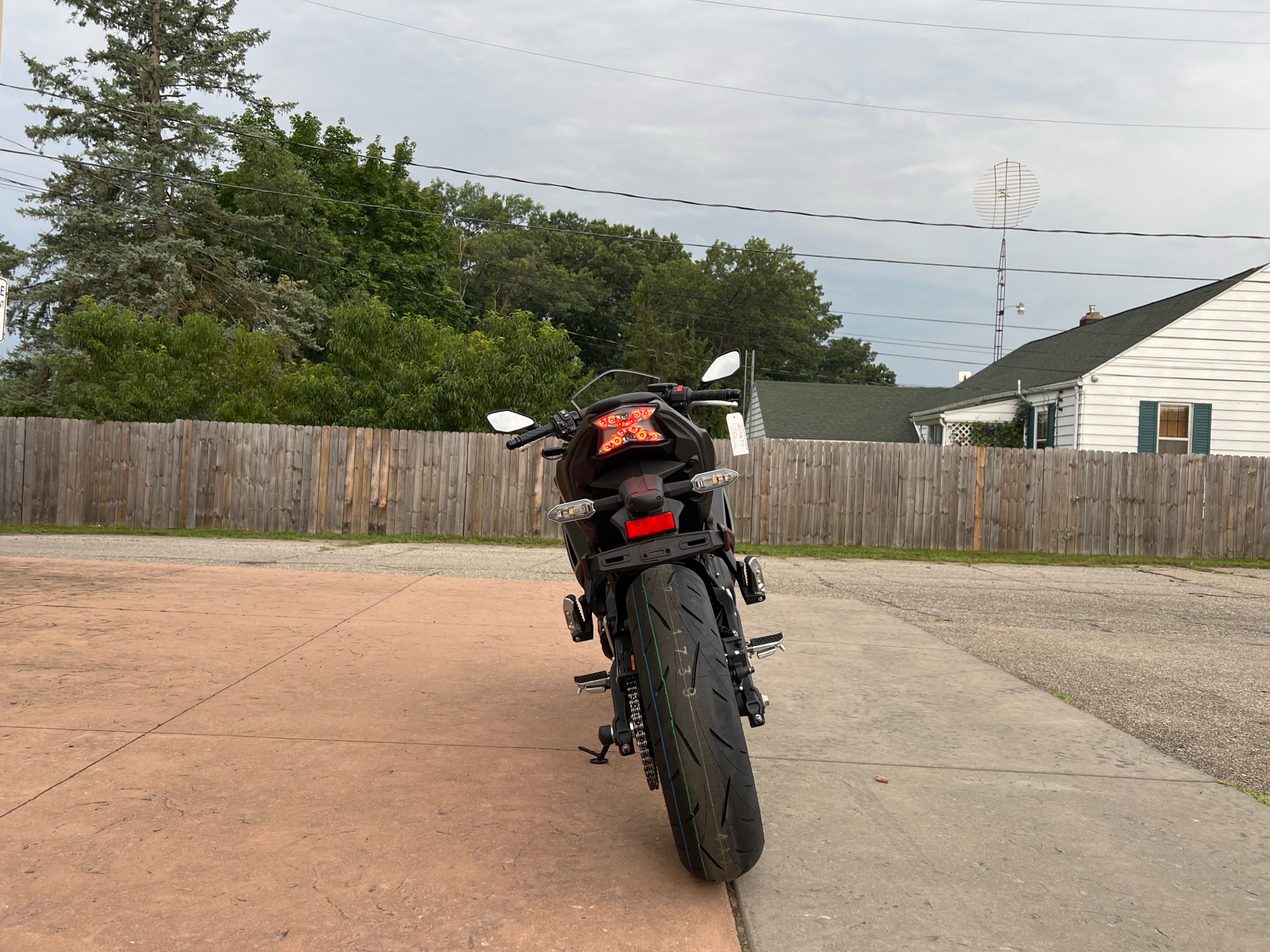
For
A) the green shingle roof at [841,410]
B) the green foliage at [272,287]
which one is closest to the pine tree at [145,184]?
the green foliage at [272,287]

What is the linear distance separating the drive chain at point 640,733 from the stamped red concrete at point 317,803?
9.5 inches

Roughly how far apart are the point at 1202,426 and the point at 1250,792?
1804cm

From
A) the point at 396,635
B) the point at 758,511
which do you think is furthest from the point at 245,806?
the point at 758,511

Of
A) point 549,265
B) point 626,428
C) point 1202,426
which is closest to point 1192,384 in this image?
point 1202,426

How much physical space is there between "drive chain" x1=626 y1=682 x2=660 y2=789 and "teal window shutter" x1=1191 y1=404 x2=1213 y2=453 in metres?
19.7

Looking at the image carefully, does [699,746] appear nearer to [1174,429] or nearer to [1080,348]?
[1174,429]

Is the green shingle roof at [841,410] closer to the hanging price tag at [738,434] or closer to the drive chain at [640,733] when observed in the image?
the hanging price tag at [738,434]

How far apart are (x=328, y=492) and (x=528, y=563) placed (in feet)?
19.1

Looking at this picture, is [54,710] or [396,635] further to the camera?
[396,635]

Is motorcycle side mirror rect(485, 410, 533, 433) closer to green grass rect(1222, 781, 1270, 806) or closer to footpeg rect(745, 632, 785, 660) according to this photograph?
footpeg rect(745, 632, 785, 660)

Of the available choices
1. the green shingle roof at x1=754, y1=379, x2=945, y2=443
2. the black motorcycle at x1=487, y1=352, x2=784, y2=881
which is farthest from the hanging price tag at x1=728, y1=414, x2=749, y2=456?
the green shingle roof at x1=754, y1=379, x2=945, y2=443

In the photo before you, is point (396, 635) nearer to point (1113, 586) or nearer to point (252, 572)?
point (252, 572)

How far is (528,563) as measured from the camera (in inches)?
443

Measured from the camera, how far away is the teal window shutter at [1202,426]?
1869cm
